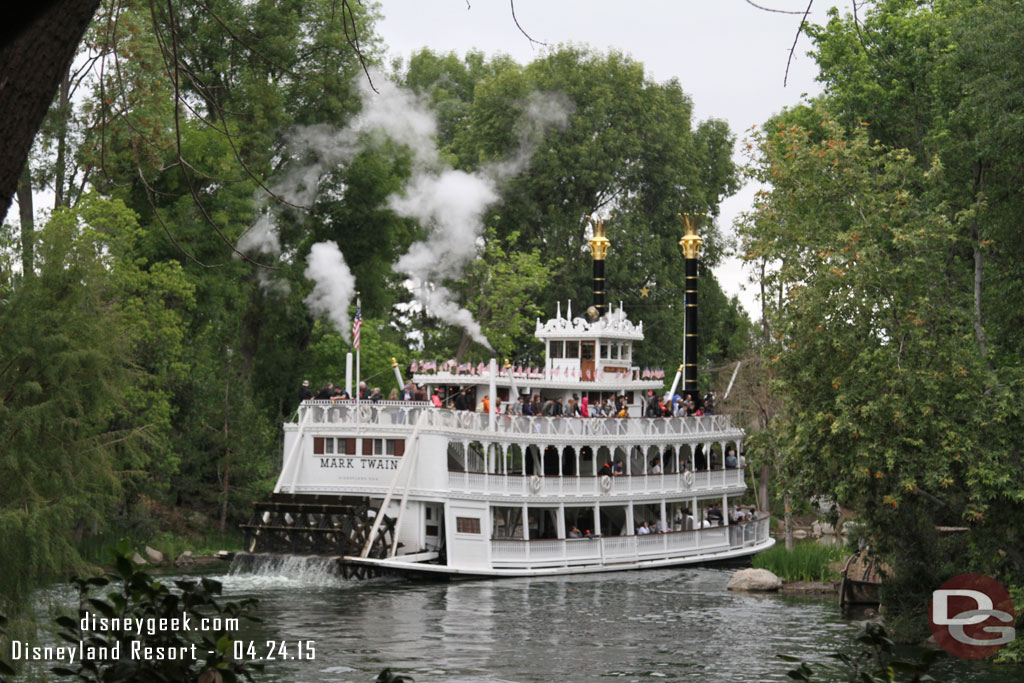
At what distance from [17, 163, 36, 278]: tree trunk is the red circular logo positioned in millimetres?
15914

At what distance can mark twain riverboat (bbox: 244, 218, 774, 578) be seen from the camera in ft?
101

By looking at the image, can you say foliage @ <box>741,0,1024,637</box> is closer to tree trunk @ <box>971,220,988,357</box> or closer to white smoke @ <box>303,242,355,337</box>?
tree trunk @ <box>971,220,988,357</box>

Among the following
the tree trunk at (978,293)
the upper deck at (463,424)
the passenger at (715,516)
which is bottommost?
the passenger at (715,516)

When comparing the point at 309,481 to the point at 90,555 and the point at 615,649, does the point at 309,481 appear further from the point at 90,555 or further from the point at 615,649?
the point at 615,649

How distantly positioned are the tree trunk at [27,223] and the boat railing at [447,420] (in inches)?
311

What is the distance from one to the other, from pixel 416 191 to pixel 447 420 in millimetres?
17312

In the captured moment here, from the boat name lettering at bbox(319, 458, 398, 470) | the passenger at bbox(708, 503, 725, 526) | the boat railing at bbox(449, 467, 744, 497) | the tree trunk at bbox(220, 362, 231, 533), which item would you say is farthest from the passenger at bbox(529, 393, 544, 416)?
the tree trunk at bbox(220, 362, 231, 533)

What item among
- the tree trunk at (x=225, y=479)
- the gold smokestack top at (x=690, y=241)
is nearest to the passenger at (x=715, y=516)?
the gold smokestack top at (x=690, y=241)

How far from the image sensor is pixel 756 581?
29594mm

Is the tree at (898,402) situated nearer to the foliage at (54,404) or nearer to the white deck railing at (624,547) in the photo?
the white deck railing at (624,547)

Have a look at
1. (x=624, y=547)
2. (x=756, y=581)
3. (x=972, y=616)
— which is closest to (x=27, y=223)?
(x=624, y=547)

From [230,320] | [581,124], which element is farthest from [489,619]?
[581,124]

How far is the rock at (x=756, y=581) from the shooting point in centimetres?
2948

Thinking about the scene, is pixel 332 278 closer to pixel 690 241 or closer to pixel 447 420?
pixel 447 420
